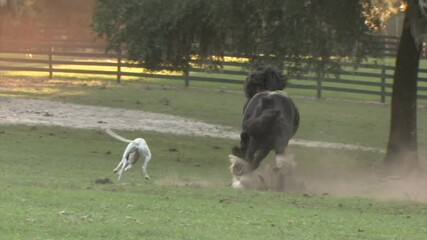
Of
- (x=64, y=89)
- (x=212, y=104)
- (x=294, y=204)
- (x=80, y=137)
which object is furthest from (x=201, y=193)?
(x=64, y=89)

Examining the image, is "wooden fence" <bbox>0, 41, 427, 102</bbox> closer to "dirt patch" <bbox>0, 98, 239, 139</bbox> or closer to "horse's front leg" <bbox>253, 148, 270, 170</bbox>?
"dirt patch" <bbox>0, 98, 239, 139</bbox>

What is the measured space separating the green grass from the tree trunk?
12.6 feet

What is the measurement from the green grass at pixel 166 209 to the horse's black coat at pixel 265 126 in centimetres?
67

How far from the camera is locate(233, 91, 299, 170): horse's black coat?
1091 centimetres

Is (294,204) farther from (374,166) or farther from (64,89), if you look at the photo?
(64,89)

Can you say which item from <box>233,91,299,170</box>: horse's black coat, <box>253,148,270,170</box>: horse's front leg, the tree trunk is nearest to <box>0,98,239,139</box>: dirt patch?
the tree trunk

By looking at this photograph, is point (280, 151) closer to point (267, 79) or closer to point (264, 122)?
point (264, 122)

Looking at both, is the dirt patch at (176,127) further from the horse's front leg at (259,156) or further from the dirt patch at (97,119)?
the horse's front leg at (259,156)

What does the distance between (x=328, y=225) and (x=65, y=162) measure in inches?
264

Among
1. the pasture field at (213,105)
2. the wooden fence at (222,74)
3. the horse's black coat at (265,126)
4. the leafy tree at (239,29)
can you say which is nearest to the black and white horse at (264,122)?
the horse's black coat at (265,126)

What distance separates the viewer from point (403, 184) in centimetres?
1302

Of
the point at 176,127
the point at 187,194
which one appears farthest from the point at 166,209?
the point at 176,127

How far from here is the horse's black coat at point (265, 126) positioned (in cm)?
1091

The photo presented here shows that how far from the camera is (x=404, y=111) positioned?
50.1 ft
